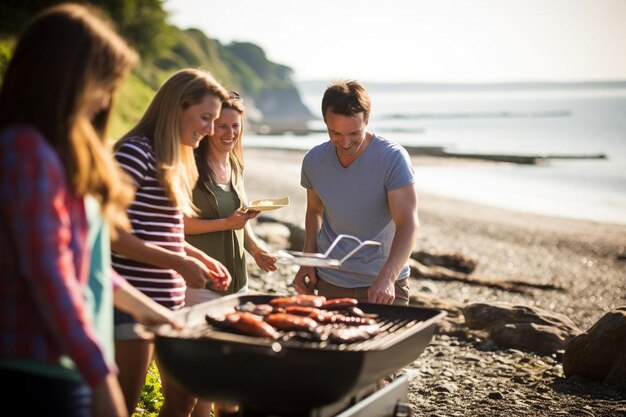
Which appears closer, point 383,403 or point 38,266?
point 38,266

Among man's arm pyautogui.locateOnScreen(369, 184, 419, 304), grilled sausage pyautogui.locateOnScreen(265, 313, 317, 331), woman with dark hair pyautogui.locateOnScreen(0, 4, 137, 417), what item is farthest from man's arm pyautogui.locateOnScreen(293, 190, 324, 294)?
woman with dark hair pyautogui.locateOnScreen(0, 4, 137, 417)

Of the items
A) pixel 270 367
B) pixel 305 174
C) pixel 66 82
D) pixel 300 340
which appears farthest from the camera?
pixel 305 174

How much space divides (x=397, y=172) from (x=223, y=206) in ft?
3.47

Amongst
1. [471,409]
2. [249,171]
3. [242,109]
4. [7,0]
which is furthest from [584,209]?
[7,0]

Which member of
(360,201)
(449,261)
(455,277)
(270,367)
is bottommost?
(455,277)

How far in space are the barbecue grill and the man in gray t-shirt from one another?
4.19 feet

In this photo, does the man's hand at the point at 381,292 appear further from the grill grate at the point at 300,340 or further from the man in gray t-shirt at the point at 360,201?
the grill grate at the point at 300,340

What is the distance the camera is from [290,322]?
3.77m

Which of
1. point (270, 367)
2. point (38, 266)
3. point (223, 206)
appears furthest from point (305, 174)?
point (38, 266)

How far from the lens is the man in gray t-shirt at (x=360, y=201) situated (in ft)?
15.6

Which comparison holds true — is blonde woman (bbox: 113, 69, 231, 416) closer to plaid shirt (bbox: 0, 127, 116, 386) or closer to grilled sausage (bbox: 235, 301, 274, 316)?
grilled sausage (bbox: 235, 301, 274, 316)

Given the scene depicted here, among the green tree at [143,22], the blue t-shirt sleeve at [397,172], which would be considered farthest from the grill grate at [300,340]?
the green tree at [143,22]

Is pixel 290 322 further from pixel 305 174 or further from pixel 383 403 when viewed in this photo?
pixel 305 174

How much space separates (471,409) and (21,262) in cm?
474
